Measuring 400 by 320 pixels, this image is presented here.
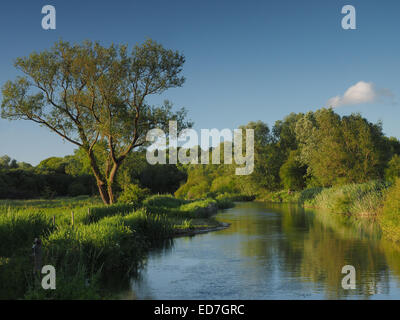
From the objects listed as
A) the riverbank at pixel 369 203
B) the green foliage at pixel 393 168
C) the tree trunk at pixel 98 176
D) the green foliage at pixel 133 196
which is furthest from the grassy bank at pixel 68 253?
the green foliage at pixel 393 168

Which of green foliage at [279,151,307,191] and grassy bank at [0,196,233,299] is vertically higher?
green foliage at [279,151,307,191]

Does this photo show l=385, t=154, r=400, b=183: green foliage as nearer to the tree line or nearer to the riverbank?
the tree line

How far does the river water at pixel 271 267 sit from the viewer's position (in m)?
10.5

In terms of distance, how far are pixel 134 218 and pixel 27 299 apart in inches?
423

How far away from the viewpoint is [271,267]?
44.5 ft

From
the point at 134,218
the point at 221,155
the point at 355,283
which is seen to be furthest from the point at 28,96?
the point at 221,155

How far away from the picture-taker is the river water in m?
10.5

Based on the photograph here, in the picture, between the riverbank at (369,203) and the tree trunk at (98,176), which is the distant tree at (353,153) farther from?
the tree trunk at (98,176)

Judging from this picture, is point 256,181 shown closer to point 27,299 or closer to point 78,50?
point 78,50

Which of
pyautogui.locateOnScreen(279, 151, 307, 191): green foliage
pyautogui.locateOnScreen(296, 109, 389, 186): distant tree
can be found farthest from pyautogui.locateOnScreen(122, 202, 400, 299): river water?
pyautogui.locateOnScreen(279, 151, 307, 191): green foliage

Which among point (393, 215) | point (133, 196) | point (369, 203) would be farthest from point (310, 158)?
point (393, 215)

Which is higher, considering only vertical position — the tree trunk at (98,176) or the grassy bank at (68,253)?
the tree trunk at (98,176)

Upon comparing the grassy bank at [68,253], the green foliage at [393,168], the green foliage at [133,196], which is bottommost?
the grassy bank at [68,253]

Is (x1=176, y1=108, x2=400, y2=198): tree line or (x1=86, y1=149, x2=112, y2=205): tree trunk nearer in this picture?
(x1=86, y1=149, x2=112, y2=205): tree trunk
